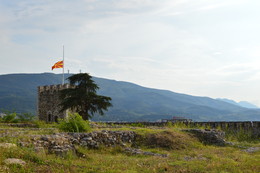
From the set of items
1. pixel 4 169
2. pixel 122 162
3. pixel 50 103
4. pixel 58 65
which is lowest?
pixel 122 162

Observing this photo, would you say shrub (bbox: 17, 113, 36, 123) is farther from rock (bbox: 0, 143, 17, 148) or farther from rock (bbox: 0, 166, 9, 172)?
rock (bbox: 0, 166, 9, 172)

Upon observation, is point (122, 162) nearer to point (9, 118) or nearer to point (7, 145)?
point (7, 145)

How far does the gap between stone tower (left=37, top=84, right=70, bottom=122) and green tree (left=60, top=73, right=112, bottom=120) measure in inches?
141

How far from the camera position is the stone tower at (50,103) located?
41.3 m

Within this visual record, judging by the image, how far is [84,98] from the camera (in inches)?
1437

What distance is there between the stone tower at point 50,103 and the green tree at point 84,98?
3594mm

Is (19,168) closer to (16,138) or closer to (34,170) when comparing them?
(34,170)

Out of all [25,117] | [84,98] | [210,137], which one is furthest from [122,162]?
[84,98]

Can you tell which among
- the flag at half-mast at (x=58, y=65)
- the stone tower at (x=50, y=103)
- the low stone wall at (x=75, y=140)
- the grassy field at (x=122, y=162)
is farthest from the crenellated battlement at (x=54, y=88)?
the grassy field at (x=122, y=162)

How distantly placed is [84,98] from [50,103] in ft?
26.9

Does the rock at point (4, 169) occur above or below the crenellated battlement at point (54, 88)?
below

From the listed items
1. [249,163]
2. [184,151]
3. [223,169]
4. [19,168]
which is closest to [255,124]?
[184,151]

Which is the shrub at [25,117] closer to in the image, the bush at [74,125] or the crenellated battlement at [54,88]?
the crenellated battlement at [54,88]

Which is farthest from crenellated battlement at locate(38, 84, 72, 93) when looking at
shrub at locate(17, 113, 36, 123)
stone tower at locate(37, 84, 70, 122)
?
shrub at locate(17, 113, 36, 123)
